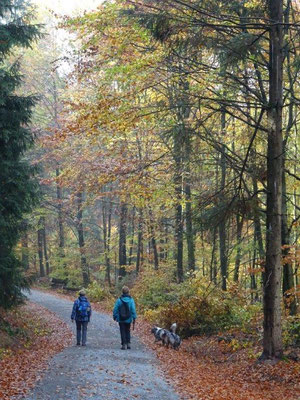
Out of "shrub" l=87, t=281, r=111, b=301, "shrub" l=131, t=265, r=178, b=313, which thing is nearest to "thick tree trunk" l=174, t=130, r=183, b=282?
"shrub" l=131, t=265, r=178, b=313

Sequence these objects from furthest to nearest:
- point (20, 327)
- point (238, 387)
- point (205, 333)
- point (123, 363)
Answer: point (205, 333) → point (20, 327) → point (123, 363) → point (238, 387)

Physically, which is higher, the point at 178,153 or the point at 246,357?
the point at 178,153

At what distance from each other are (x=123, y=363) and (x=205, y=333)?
580 cm

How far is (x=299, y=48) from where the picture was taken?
10.6 m

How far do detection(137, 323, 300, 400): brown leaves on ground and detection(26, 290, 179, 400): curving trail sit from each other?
0.47 metres

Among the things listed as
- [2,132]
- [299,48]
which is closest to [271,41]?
[299,48]

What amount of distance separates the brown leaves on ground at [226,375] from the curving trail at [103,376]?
1.55 ft

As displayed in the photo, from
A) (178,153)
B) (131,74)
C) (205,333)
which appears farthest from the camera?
(205,333)

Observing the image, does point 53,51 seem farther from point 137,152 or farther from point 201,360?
point 201,360

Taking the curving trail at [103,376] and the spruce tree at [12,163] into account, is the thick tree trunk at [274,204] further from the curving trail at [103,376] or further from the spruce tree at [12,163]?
the spruce tree at [12,163]

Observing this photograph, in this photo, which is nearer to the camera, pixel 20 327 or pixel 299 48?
pixel 299 48

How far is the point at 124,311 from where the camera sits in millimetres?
12516

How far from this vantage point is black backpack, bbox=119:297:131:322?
12.4m

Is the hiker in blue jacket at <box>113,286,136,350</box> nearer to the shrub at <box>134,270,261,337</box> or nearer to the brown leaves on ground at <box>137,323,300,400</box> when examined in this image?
the brown leaves on ground at <box>137,323,300,400</box>
